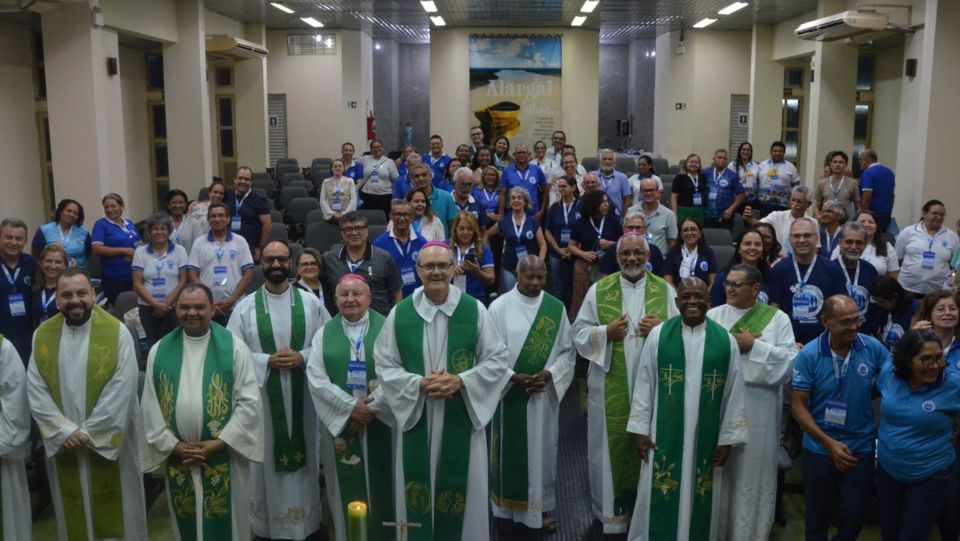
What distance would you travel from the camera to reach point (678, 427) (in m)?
4.23

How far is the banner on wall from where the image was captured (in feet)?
58.9

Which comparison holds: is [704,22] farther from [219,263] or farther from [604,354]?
[604,354]

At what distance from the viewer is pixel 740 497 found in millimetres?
4406

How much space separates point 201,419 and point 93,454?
75cm

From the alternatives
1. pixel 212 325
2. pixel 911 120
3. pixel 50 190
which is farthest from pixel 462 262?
pixel 50 190

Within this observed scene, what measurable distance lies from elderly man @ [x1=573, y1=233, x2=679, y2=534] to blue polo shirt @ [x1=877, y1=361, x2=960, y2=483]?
128 centimetres

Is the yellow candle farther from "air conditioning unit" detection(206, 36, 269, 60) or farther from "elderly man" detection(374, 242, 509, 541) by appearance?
"air conditioning unit" detection(206, 36, 269, 60)

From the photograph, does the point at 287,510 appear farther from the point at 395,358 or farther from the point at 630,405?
the point at 630,405

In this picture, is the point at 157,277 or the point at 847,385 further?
the point at 157,277

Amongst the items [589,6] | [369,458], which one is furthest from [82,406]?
[589,6]

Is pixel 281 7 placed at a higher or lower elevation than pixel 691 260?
higher

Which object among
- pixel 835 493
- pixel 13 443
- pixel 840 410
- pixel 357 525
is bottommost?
pixel 835 493

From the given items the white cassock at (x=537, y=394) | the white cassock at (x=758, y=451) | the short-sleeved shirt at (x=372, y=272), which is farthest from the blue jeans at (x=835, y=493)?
the short-sleeved shirt at (x=372, y=272)

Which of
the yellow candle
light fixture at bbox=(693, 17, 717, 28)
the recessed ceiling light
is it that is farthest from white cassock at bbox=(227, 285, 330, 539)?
light fixture at bbox=(693, 17, 717, 28)
